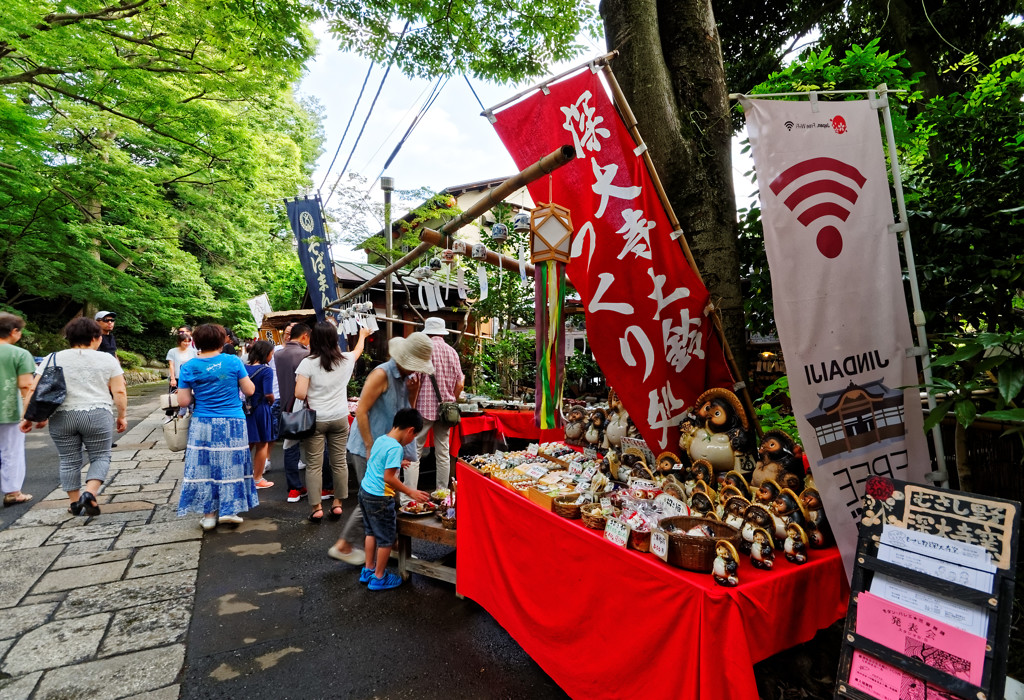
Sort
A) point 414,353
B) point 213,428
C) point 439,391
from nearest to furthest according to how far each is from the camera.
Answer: point 414,353
point 213,428
point 439,391

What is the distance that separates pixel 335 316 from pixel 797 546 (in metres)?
8.51

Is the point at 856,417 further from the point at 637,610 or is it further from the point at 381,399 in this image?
the point at 381,399

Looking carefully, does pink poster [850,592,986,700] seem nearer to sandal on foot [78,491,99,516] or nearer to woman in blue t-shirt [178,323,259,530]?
woman in blue t-shirt [178,323,259,530]

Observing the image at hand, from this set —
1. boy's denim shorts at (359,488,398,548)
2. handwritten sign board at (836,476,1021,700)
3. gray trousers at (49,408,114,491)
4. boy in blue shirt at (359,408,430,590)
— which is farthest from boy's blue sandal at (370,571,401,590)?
gray trousers at (49,408,114,491)

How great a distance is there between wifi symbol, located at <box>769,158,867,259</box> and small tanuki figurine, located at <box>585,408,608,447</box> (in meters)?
1.94

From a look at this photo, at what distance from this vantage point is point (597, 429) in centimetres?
385

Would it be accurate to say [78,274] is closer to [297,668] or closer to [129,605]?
[129,605]

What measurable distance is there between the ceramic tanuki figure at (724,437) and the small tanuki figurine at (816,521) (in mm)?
420

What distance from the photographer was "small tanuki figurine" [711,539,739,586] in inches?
79.1

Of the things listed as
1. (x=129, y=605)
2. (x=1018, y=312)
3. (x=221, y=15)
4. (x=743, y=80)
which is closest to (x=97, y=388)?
(x=129, y=605)

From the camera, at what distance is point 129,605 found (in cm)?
357

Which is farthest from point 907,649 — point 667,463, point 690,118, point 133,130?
point 133,130

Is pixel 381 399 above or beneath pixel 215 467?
above

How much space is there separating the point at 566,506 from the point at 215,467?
12.8ft
